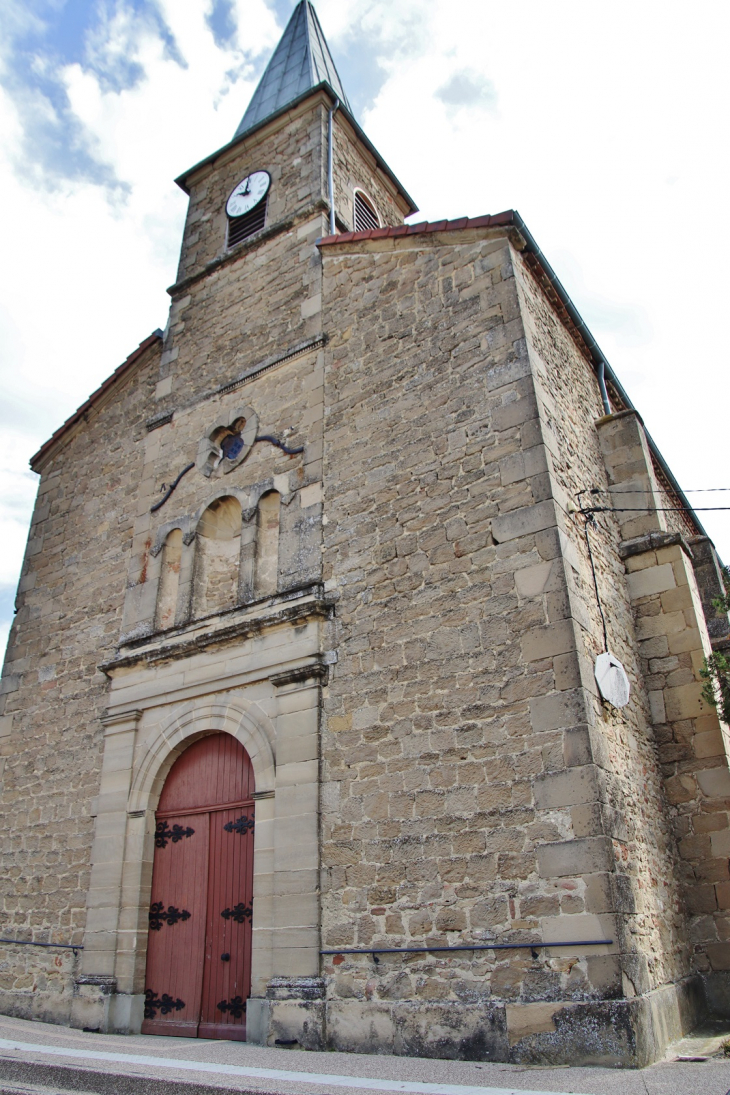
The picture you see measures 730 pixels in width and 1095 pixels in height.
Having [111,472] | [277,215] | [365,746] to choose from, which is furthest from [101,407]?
[365,746]

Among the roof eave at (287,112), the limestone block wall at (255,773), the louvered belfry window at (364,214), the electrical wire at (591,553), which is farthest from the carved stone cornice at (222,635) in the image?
the roof eave at (287,112)

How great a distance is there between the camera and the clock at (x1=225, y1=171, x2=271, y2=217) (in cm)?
1112

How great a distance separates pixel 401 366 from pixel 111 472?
4482 mm

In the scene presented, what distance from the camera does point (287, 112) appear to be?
11.5 metres

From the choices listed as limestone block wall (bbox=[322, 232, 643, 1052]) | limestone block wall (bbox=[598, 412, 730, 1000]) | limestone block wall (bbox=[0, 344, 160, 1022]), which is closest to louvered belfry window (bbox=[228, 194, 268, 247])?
limestone block wall (bbox=[0, 344, 160, 1022])

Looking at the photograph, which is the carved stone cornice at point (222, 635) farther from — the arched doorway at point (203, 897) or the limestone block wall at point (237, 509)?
the arched doorway at point (203, 897)

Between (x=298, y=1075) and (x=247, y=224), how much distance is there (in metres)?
10.2

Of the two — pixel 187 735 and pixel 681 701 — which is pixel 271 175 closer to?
pixel 187 735

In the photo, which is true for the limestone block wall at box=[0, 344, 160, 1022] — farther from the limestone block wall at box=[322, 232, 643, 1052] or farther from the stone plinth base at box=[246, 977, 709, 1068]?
the limestone block wall at box=[322, 232, 643, 1052]

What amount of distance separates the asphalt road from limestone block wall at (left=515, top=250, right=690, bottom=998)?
661 millimetres

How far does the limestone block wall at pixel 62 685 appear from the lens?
7.88 metres

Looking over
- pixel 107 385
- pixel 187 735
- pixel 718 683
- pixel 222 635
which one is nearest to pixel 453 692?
pixel 718 683

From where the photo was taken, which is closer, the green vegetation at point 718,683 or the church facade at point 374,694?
the church facade at point 374,694

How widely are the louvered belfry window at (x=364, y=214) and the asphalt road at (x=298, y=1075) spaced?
9971mm
